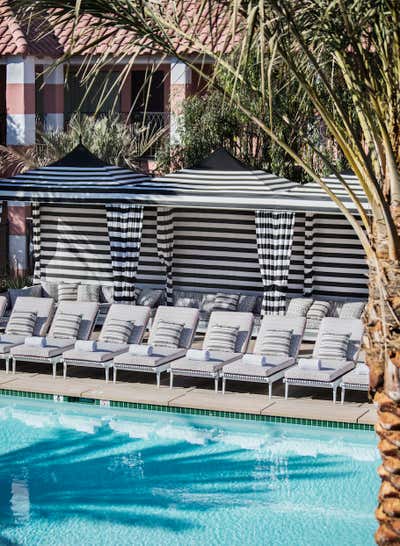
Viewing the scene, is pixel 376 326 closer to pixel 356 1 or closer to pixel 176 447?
pixel 356 1

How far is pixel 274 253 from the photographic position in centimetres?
1950

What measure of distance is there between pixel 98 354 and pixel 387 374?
361 inches

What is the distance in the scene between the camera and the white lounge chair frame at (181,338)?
16.1m

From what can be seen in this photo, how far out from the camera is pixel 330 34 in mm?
7605

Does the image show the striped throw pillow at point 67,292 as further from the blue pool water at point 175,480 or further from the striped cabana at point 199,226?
the blue pool water at point 175,480

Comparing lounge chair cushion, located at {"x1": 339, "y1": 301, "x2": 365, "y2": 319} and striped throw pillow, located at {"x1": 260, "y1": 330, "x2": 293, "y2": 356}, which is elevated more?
lounge chair cushion, located at {"x1": 339, "y1": 301, "x2": 365, "y2": 319}

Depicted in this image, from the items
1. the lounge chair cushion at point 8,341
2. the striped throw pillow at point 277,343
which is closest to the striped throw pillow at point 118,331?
the lounge chair cushion at point 8,341

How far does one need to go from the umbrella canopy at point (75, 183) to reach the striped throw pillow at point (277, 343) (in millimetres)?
4888

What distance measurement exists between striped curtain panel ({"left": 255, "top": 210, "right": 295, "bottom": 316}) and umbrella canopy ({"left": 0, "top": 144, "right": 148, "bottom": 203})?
2524 millimetres

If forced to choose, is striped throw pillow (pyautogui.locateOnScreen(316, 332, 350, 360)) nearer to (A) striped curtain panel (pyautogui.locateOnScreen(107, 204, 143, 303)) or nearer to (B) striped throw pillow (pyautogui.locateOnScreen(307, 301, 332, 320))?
(B) striped throw pillow (pyautogui.locateOnScreen(307, 301, 332, 320))

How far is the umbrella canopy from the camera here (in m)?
20.4

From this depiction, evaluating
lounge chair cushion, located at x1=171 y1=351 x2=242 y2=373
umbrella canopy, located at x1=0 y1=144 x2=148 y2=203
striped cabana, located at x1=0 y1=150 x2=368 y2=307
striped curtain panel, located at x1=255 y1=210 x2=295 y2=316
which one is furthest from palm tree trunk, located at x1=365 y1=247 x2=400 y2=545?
umbrella canopy, located at x1=0 y1=144 x2=148 y2=203

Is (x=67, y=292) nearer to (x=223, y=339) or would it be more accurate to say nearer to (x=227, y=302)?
(x=227, y=302)

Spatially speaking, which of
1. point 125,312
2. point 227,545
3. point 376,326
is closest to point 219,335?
point 125,312
